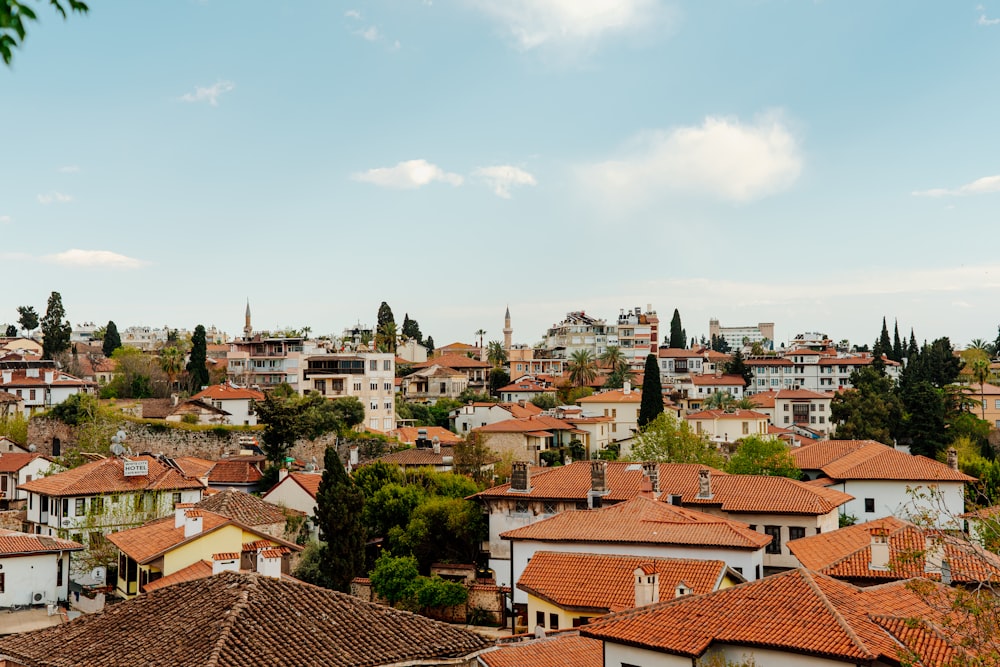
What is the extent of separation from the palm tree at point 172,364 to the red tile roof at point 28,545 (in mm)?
49362

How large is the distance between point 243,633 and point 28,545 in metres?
20.0

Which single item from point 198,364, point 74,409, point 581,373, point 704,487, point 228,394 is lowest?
point 704,487

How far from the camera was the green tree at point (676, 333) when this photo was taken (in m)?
125

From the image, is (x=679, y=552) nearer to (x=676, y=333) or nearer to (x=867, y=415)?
(x=867, y=415)

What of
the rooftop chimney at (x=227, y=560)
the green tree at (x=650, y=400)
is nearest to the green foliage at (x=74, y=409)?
the green tree at (x=650, y=400)

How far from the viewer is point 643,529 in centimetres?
2831

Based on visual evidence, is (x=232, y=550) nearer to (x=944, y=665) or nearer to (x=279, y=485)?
(x=279, y=485)

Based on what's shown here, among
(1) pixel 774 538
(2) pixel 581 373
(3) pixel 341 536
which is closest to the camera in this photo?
(3) pixel 341 536

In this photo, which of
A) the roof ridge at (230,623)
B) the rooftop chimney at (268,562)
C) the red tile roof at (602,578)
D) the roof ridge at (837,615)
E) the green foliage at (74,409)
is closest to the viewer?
the roof ridge at (230,623)

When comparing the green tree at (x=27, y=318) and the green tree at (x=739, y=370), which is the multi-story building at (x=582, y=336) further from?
the green tree at (x=27, y=318)

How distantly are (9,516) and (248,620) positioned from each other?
35297 mm

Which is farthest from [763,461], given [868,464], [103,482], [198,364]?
[198,364]

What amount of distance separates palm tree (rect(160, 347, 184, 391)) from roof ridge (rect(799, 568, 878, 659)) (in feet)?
228

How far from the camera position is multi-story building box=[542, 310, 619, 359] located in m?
112
